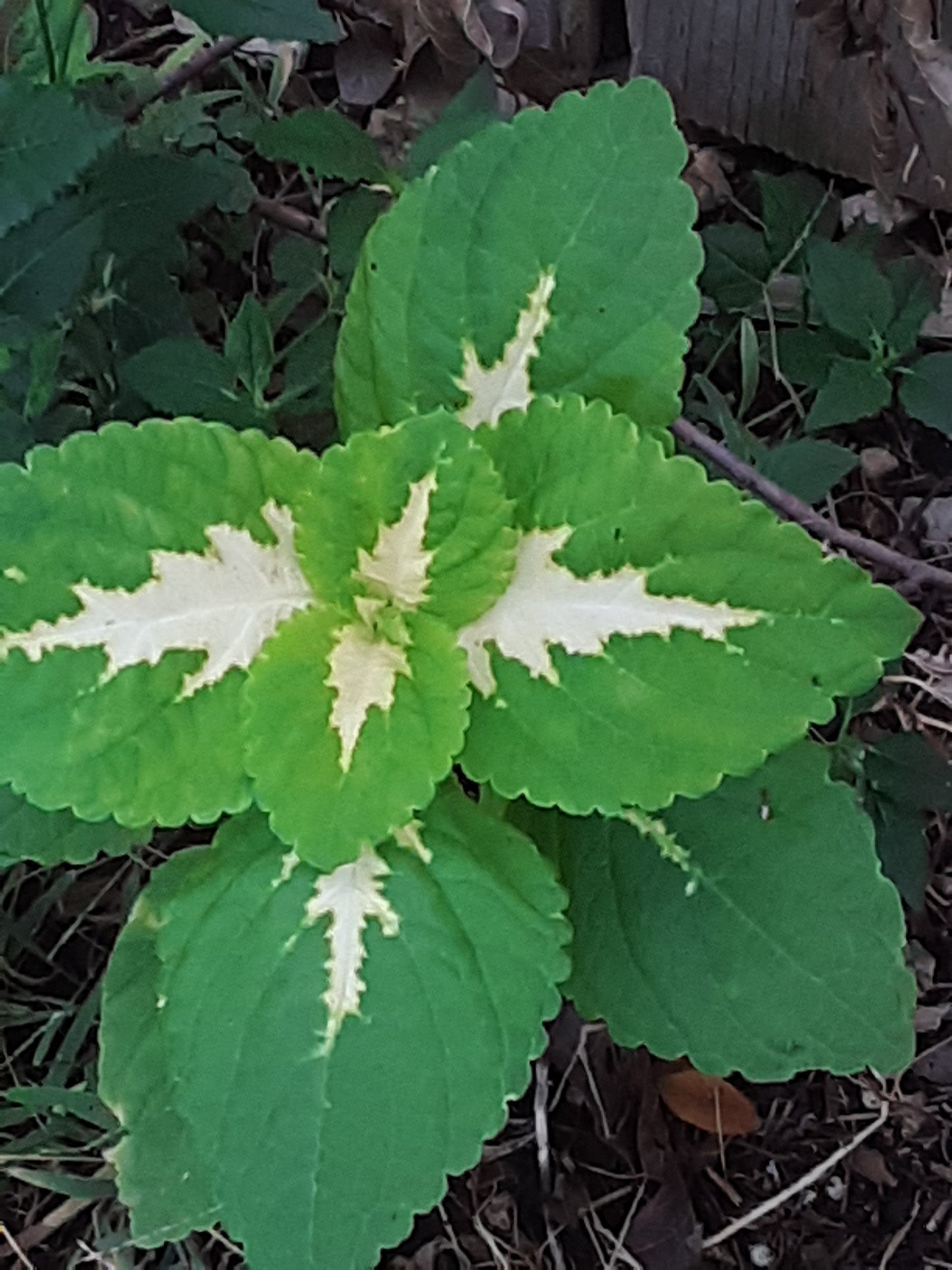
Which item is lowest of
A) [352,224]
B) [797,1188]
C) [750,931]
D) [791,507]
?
[797,1188]

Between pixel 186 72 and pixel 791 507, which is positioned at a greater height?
pixel 186 72

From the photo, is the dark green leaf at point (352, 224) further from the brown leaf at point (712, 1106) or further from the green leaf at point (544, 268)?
the brown leaf at point (712, 1106)

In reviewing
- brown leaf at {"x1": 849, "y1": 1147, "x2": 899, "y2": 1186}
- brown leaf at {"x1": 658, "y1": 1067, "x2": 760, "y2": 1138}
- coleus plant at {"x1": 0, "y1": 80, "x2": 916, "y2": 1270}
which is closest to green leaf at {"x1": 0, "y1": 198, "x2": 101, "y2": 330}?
coleus plant at {"x1": 0, "y1": 80, "x2": 916, "y2": 1270}

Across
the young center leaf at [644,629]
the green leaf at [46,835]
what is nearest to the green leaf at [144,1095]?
the green leaf at [46,835]

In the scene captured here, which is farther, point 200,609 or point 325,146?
point 325,146

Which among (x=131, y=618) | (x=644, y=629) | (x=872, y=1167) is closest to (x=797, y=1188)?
(x=872, y=1167)

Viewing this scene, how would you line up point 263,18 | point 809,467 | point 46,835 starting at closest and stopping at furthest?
1. point 46,835
2. point 263,18
3. point 809,467

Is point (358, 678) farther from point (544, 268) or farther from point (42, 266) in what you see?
Answer: point (42, 266)
